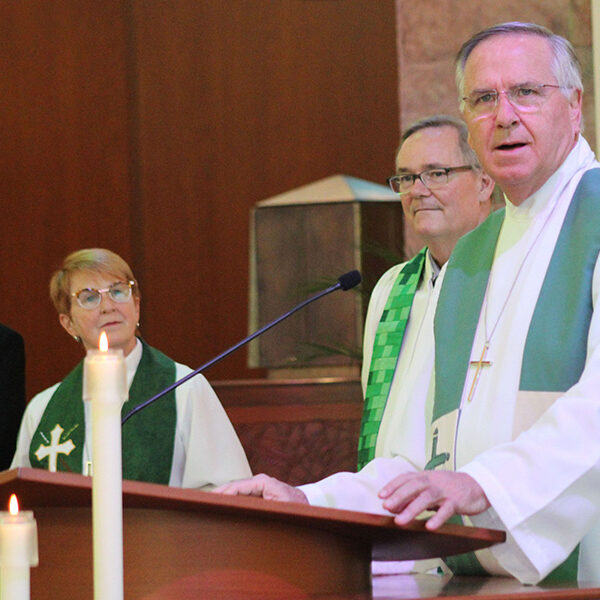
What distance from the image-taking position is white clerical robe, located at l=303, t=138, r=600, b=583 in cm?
219

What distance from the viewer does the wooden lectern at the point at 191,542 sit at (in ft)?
5.94

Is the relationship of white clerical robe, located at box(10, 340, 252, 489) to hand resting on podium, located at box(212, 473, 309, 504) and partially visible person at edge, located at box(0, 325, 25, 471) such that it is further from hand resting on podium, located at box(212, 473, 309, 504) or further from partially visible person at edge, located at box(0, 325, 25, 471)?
hand resting on podium, located at box(212, 473, 309, 504)

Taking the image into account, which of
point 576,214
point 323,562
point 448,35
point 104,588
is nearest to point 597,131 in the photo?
point 448,35

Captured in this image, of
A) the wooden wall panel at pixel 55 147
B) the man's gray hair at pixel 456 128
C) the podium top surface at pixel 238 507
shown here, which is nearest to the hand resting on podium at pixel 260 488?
the podium top surface at pixel 238 507

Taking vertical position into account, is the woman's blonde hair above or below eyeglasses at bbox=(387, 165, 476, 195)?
below

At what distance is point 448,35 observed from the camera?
19.4 feet

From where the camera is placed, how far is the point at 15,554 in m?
1.47

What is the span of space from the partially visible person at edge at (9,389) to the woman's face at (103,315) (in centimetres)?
50

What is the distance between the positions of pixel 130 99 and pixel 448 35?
9.19 ft

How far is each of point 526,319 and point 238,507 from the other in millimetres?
1170

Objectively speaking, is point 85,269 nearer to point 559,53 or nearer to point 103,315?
point 103,315

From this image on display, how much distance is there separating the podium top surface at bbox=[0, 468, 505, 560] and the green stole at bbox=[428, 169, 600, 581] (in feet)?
1.81

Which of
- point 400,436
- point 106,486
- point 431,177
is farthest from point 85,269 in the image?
point 106,486

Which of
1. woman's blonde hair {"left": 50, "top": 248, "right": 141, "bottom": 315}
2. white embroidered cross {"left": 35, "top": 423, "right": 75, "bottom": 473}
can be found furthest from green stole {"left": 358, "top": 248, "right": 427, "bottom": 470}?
white embroidered cross {"left": 35, "top": 423, "right": 75, "bottom": 473}
